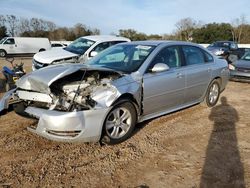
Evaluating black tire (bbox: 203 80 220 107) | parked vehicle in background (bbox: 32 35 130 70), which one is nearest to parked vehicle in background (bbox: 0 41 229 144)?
black tire (bbox: 203 80 220 107)

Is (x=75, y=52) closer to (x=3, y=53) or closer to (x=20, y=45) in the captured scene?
(x=3, y=53)

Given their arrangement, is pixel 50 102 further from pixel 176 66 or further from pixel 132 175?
pixel 176 66

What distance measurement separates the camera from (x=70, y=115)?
3.73m

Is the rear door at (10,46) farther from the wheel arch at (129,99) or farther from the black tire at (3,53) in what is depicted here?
the wheel arch at (129,99)

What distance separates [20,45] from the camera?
27.5m

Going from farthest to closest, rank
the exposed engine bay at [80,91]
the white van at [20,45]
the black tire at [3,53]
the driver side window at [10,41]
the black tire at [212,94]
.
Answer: the driver side window at [10,41] < the white van at [20,45] < the black tire at [3,53] < the black tire at [212,94] < the exposed engine bay at [80,91]

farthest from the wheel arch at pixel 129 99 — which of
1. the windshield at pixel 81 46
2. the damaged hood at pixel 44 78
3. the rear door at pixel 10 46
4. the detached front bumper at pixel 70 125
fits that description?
the rear door at pixel 10 46

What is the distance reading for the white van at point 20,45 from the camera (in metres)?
26.7

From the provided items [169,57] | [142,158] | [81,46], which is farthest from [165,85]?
[81,46]

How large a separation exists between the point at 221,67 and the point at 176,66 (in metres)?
1.93

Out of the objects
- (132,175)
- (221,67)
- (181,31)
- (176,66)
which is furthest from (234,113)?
(181,31)

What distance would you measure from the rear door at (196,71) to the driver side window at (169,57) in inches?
10.2

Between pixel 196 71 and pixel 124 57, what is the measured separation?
1664mm

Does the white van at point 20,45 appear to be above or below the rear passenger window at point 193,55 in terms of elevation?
above
